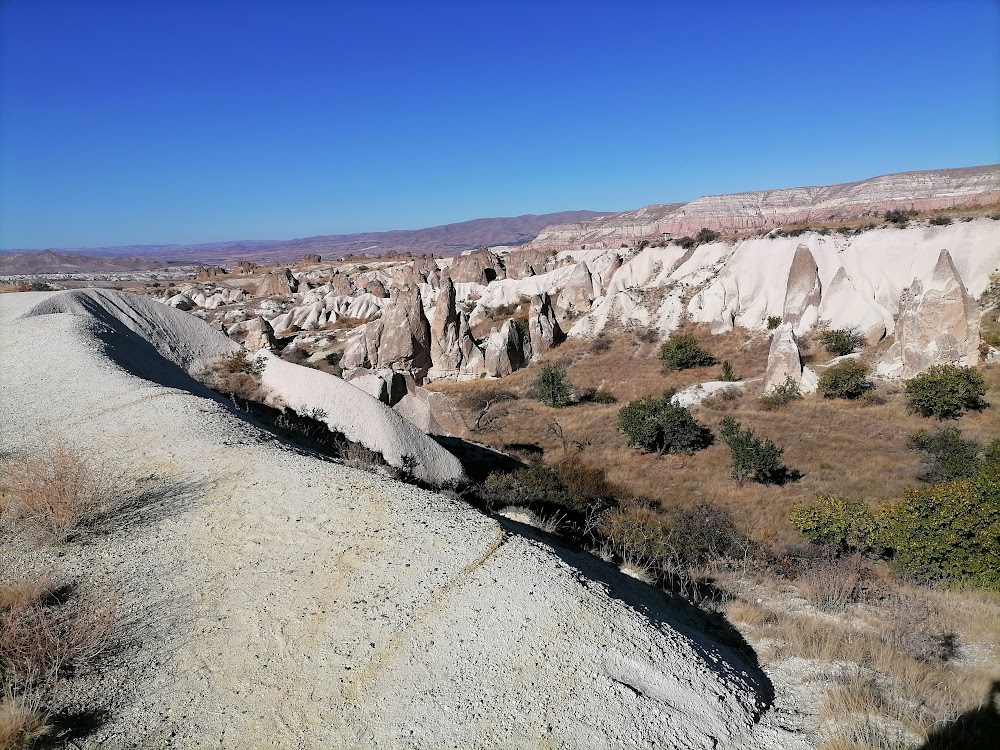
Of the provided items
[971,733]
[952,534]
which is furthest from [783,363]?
[971,733]

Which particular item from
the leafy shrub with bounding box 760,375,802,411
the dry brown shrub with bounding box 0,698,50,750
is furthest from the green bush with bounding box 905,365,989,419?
the dry brown shrub with bounding box 0,698,50,750

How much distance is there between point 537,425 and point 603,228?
2988 inches

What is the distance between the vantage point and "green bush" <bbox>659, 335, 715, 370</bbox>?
90.4 feet

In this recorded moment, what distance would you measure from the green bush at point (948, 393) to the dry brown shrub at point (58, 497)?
843 inches

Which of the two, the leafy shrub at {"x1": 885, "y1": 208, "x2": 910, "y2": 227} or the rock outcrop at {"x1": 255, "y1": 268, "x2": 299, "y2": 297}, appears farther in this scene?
the rock outcrop at {"x1": 255, "y1": 268, "x2": 299, "y2": 297}

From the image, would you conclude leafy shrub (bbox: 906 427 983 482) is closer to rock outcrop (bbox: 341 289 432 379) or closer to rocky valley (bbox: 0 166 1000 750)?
rocky valley (bbox: 0 166 1000 750)

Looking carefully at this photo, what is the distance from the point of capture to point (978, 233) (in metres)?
27.2

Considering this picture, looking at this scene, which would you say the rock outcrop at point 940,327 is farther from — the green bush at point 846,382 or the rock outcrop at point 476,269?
the rock outcrop at point 476,269

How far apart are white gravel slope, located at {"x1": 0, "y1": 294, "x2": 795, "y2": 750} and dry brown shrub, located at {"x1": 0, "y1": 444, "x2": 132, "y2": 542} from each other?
40cm

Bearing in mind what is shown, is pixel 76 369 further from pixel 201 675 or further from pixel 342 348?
pixel 342 348

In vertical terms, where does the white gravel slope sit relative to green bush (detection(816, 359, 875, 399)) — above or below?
above

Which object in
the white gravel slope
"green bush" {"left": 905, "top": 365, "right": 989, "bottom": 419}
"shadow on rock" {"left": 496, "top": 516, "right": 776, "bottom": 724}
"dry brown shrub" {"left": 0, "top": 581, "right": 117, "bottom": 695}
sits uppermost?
"dry brown shrub" {"left": 0, "top": 581, "right": 117, "bottom": 695}

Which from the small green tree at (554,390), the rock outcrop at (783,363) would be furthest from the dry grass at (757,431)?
the rock outcrop at (783,363)

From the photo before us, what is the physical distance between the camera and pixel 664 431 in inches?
696
